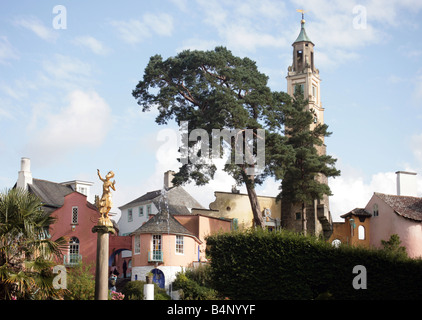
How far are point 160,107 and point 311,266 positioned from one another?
2333 centimetres

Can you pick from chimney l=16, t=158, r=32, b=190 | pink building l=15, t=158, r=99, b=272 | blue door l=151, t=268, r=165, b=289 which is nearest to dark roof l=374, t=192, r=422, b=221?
blue door l=151, t=268, r=165, b=289

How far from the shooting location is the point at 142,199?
6856 centimetres

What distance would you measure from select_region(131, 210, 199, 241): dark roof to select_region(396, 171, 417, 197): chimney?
23430 millimetres

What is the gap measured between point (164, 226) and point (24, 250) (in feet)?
64.8

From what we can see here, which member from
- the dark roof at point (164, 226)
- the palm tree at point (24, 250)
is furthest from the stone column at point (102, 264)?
the dark roof at point (164, 226)

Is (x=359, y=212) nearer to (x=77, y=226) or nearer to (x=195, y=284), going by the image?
(x=195, y=284)

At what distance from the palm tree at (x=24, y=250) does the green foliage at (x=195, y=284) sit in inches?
482

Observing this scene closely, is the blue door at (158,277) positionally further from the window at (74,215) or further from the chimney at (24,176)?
the chimney at (24,176)

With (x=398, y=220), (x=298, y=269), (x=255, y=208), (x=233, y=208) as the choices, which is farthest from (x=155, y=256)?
(x=398, y=220)

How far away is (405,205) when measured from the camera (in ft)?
179

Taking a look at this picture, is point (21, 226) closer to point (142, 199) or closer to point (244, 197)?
point (244, 197)

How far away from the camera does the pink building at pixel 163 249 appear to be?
148 ft

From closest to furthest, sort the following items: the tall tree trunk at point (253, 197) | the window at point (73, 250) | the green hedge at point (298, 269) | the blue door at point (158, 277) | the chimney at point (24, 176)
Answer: the green hedge at point (298, 269), the blue door at point (158, 277), the window at point (73, 250), the tall tree trunk at point (253, 197), the chimney at point (24, 176)

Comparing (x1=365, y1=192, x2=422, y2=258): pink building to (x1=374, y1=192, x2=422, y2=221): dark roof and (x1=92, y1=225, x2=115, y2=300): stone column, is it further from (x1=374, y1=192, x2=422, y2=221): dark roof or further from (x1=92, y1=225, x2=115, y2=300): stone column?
(x1=92, y1=225, x2=115, y2=300): stone column
